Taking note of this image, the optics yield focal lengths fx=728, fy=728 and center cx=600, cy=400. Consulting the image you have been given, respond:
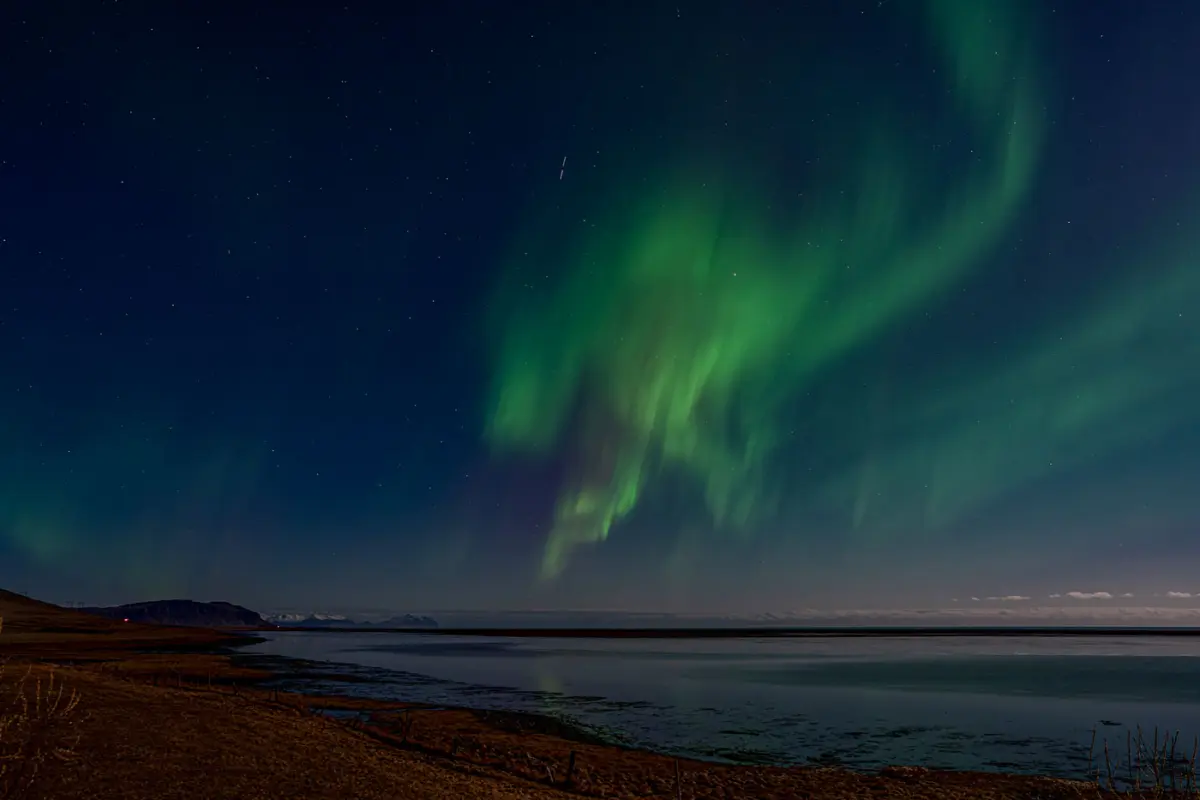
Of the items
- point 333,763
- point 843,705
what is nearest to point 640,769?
point 333,763

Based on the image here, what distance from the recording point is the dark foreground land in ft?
79.3

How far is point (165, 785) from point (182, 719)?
37.3 feet

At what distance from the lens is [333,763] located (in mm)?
28578

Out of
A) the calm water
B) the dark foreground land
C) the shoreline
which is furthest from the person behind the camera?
the calm water

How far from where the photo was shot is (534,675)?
97.6 meters

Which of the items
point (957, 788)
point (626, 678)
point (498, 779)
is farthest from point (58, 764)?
point (626, 678)

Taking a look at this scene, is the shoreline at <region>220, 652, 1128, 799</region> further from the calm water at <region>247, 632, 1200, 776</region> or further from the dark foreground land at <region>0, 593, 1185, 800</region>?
the calm water at <region>247, 632, 1200, 776</region>

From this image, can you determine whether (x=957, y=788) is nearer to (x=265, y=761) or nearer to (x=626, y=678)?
(x=265, y=761)

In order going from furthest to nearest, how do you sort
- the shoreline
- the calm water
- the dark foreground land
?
the calm water → the shoreline → the dark foreground land

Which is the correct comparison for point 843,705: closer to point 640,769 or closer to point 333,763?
point 640,769

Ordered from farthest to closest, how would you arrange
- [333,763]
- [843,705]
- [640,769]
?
[843,705]
[640,769]
[333,763]

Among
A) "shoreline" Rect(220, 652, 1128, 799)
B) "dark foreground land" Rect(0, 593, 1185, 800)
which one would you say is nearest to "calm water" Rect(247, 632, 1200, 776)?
"shoreline" Rect(220, 652, 1128, 799)

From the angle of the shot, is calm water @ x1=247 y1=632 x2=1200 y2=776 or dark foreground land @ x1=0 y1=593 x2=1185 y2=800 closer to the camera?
dark foreground land @ x1=0 y1=593 x2=1185 y2=800

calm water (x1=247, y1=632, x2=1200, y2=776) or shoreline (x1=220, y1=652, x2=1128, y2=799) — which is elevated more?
shoreline (x1=220, y1=652, x2=1128, y2=799)
